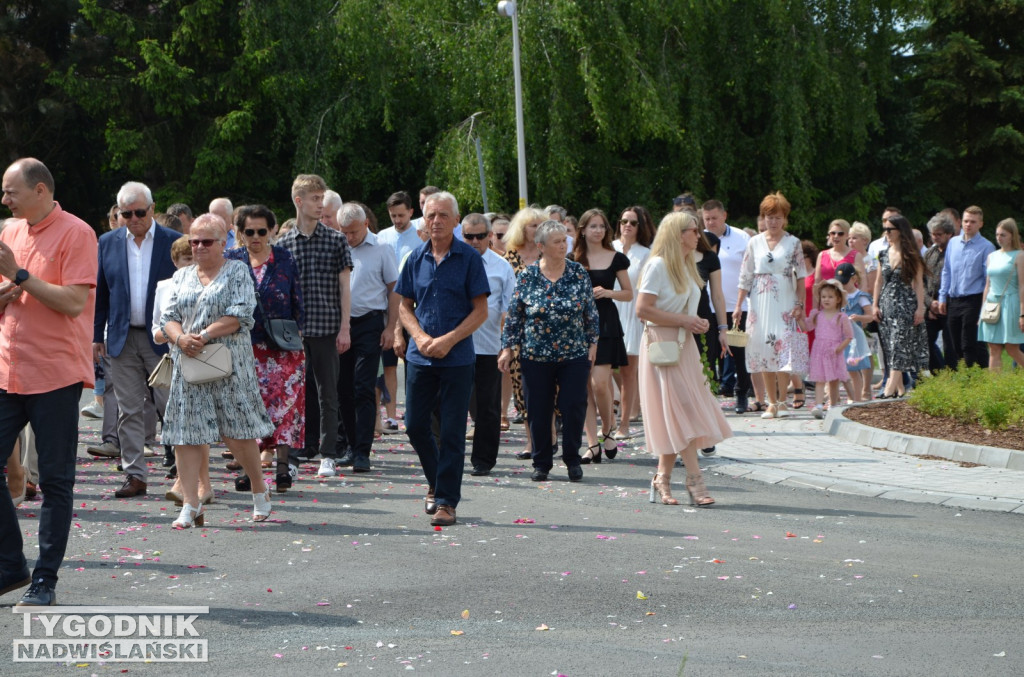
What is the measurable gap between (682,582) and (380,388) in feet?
25.7

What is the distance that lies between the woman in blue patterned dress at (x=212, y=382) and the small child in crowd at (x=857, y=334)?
26.1 ft

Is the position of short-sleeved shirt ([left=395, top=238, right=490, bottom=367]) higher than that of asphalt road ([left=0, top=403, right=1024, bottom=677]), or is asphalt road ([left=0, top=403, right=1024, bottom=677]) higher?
short-sleeved shirt ([left=395, top=238, right=490, bottom=367])

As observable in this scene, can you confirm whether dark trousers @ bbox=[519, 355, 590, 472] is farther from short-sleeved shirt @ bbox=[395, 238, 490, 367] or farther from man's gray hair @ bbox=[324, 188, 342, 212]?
man's gray hair @ bbox=[324, 188, 342, 212]

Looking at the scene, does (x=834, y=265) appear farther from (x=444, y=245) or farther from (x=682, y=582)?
(x=682, y=582)

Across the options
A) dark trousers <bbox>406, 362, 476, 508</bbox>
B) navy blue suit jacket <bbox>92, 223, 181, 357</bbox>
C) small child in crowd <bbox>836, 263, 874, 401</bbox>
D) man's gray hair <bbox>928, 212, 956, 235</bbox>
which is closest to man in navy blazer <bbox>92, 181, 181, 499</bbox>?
navy blue suit jacket <bbox>92, 223, 181, 357</bbox>

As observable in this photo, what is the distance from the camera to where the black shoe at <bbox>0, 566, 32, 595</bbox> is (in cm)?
628

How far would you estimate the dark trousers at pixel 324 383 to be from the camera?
34.1 feet

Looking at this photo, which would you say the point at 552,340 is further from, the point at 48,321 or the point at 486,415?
the point at 48,321

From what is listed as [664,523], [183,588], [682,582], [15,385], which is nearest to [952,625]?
[682,582]

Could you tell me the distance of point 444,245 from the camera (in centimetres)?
844

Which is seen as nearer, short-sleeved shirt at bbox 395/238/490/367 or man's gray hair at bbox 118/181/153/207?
short-sleeved shirt at bbox 395/238/490/367

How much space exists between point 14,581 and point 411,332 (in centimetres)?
291

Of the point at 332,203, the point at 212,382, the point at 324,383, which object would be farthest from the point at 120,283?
the point at 332,203

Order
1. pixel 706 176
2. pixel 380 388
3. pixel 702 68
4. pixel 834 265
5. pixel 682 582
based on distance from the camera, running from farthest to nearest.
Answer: pixel 706 176
pixel 702 68
pixel 834 265
pixel 380 388
pixel 682 582
